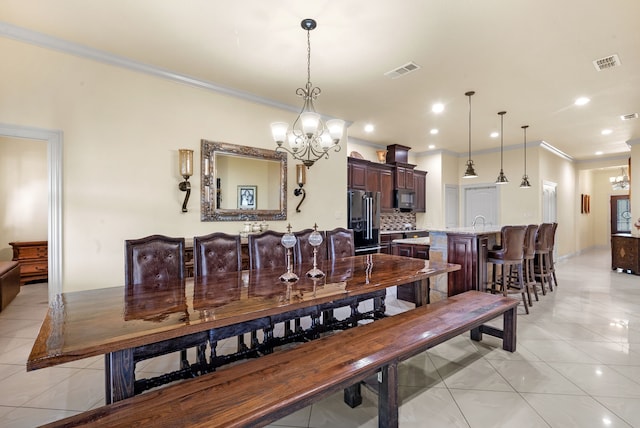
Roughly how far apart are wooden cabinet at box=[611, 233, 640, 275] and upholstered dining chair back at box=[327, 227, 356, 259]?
6.31 metres

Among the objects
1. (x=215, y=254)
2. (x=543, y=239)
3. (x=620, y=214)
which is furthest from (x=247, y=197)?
(x=620, y=214)

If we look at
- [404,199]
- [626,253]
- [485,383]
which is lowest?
[485,383]

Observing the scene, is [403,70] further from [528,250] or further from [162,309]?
[162,309]

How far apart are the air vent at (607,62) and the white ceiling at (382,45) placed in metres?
0.06

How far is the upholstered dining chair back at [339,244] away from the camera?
11.2 ft

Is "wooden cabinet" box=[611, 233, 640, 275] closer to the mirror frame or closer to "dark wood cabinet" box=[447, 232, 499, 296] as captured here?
"dark wood cabinet" box=[447, 232, 499, 296]

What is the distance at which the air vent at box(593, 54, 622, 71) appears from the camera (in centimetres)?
316

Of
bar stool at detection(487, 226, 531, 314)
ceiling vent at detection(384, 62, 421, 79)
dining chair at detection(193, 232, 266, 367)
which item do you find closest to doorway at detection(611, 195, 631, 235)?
bar stool at detection(487, 226, 531, 314)

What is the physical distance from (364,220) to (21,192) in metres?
6.34

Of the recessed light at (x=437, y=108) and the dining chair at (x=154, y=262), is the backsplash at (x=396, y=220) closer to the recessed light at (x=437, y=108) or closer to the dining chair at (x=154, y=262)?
the recessed light at (x=437, y=108)

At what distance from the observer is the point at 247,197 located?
421 centimetres

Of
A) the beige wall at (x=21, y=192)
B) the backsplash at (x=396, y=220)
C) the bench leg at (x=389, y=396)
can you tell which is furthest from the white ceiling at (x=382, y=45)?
the beige wall at (x=21, y=192)

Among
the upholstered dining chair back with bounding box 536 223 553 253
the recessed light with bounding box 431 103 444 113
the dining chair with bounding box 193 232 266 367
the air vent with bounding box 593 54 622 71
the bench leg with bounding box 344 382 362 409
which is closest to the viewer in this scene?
the bench leg with bounding box 344 382 362 409

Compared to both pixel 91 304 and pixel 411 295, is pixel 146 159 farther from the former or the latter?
pixel 411 295
